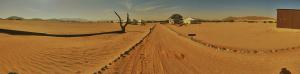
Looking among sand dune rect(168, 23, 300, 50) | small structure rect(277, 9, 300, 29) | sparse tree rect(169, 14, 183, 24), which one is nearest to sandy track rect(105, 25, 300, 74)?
sand dune rect(168, 23, 300, 50)

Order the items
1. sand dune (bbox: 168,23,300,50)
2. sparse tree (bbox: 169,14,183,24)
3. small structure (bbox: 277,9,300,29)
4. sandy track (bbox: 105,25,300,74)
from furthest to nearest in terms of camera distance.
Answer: sparse tree (bbox: 169,14,183,24) → small structure (bbox: 277,9,300,29) → sand dune (bbox: 168,23,300,50) → sandy track (bbox: 105,25,300,74)

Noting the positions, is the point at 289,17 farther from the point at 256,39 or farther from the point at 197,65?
the point at 197,65

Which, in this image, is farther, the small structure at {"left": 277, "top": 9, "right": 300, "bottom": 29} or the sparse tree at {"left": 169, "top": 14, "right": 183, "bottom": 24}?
the sparse tree at {"left": 169, "top": 14, "right": 183, "bottom": 24}

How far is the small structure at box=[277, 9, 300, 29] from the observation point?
1783 inches

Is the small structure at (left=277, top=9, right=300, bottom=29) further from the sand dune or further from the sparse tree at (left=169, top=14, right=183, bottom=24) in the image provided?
the sparse tree at (left=169, top=14, right=183, bottom=24)

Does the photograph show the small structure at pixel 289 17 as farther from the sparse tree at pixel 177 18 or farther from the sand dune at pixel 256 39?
the sparse tree at pixel 177 18

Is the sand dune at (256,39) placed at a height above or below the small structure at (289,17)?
below

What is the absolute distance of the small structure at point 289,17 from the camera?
149 ft

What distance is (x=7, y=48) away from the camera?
1672cm

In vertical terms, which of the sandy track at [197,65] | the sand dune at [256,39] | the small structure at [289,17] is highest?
the small structure at [289,17]

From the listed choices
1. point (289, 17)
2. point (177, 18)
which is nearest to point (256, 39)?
point (289, 17)

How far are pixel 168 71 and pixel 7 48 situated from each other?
6.22 meters

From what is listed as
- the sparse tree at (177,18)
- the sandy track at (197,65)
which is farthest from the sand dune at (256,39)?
the sparse tree at (177,18)

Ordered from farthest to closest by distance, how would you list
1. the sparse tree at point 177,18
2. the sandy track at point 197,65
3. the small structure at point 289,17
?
→ the sparse tree at point 177,18 < the small structure at point 289,17 < the sandy track at point 197,65
